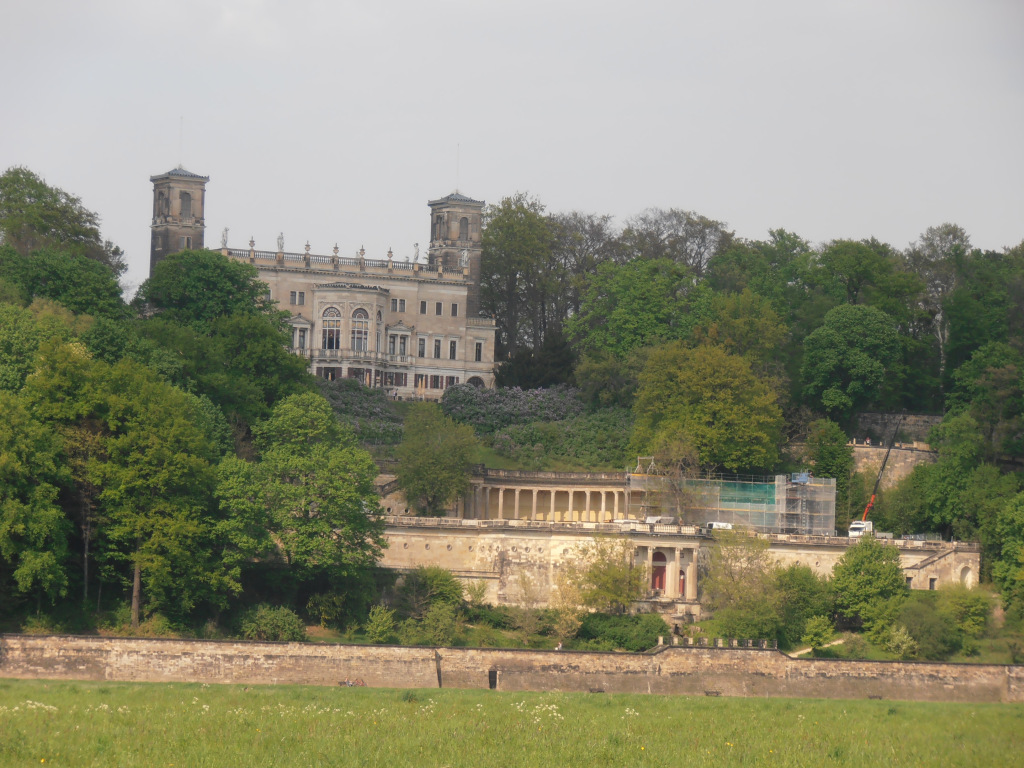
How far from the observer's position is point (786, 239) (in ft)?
334

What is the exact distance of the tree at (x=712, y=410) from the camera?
7500 centimetres

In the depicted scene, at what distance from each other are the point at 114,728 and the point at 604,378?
4755 cm

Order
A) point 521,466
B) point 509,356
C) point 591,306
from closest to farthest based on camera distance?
point 521,466
point 591,306
point 509,356

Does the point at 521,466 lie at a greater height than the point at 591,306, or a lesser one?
lesser

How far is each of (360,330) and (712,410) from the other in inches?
1063

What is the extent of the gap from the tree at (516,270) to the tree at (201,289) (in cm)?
2115

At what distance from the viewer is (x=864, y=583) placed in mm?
65750

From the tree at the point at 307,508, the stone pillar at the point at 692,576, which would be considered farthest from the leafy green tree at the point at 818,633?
the tree at the point at 307,508

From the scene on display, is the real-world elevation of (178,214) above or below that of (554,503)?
above

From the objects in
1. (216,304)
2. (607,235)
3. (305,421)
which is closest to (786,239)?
(607,235)

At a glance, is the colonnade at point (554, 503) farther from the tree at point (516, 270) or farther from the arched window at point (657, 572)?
the tree at point (516, 270)

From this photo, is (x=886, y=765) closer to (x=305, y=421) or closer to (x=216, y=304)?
(x=305, y=421)

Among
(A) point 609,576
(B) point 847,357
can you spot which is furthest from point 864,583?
(B) point 847,357

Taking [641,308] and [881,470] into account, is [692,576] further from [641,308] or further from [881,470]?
[641,308]
